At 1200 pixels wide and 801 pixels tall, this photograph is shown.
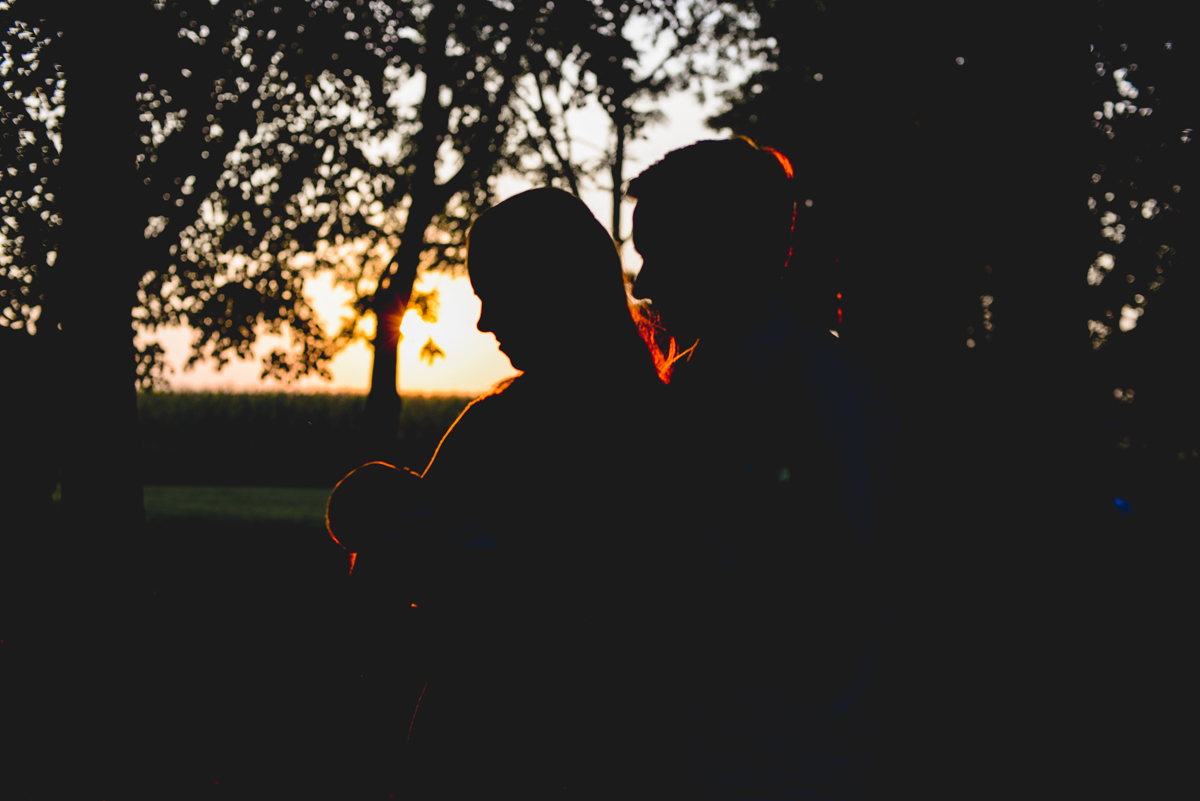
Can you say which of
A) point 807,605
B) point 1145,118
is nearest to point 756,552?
point 807,605

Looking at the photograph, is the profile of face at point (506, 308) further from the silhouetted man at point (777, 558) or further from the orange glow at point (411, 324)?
the orange glow at point (411, 324)

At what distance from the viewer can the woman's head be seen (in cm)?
138

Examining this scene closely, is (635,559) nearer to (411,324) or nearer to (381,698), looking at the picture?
(381,698)

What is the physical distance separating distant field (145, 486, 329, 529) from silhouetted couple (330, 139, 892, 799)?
18.4 m

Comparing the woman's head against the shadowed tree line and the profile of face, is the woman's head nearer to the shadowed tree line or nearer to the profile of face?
the profile of face

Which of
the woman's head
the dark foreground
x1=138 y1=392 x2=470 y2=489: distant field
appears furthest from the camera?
x1=138 y1=392 x2=470 y2=489: distant field

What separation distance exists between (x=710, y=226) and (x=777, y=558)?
62cm

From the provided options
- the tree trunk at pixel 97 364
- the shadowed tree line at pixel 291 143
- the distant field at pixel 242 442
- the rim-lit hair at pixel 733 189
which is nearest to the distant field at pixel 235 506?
the distant field at pixel 242 442

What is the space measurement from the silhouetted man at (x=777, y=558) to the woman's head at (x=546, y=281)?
20 cm

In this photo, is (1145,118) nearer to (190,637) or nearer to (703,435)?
(703,435)

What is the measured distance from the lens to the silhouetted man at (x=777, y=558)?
4.14 ft

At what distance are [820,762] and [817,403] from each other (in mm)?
621

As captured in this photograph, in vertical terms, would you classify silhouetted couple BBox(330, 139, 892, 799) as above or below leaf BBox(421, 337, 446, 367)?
below

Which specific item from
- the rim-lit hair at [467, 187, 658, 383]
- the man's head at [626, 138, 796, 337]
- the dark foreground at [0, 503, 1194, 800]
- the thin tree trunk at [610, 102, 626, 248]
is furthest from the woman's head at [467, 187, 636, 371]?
the thin tree trunk at [610, 102, 626, 248]
